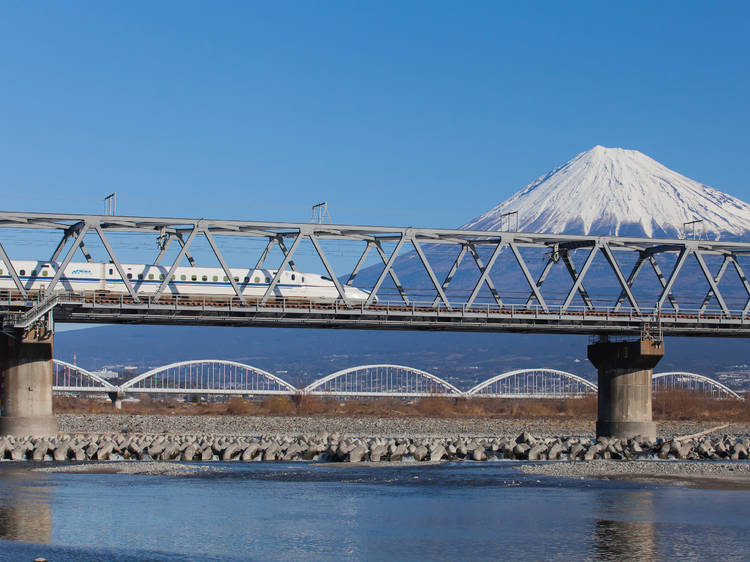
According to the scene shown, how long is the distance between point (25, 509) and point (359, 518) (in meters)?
10.7

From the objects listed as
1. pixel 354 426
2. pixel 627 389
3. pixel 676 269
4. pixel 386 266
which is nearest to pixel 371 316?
pixel 386 266

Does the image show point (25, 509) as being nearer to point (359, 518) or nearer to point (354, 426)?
point (359, 518)

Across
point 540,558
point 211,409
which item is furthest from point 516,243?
point 211,409

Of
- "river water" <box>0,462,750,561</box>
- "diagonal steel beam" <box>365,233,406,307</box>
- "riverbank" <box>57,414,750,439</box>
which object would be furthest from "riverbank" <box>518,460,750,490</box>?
"riverbank" <box>57,414,750,439</box>

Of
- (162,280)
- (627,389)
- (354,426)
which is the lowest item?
(354,426)

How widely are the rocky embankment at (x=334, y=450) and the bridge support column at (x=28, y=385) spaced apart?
1724 millimetres

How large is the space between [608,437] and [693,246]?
15.2 m

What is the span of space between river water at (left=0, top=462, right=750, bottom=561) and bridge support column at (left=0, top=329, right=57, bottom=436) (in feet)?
51.3

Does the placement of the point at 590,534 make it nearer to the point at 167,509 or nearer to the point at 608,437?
the point at 167,509

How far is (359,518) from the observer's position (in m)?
37.5

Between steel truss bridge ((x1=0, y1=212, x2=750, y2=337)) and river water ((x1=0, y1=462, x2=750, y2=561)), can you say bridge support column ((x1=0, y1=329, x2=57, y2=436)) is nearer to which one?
steel truss bridge ((x1=0, y1=212, x2=750, y2=337))

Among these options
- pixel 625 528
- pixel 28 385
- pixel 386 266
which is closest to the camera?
pixel 625 528

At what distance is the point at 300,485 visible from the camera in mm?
46656

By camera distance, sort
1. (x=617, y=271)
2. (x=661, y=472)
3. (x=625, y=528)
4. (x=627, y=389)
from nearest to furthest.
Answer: (x=625, y=528) → (x=661, y=472) → (x=627, y=389) → (x=617, y=271)
